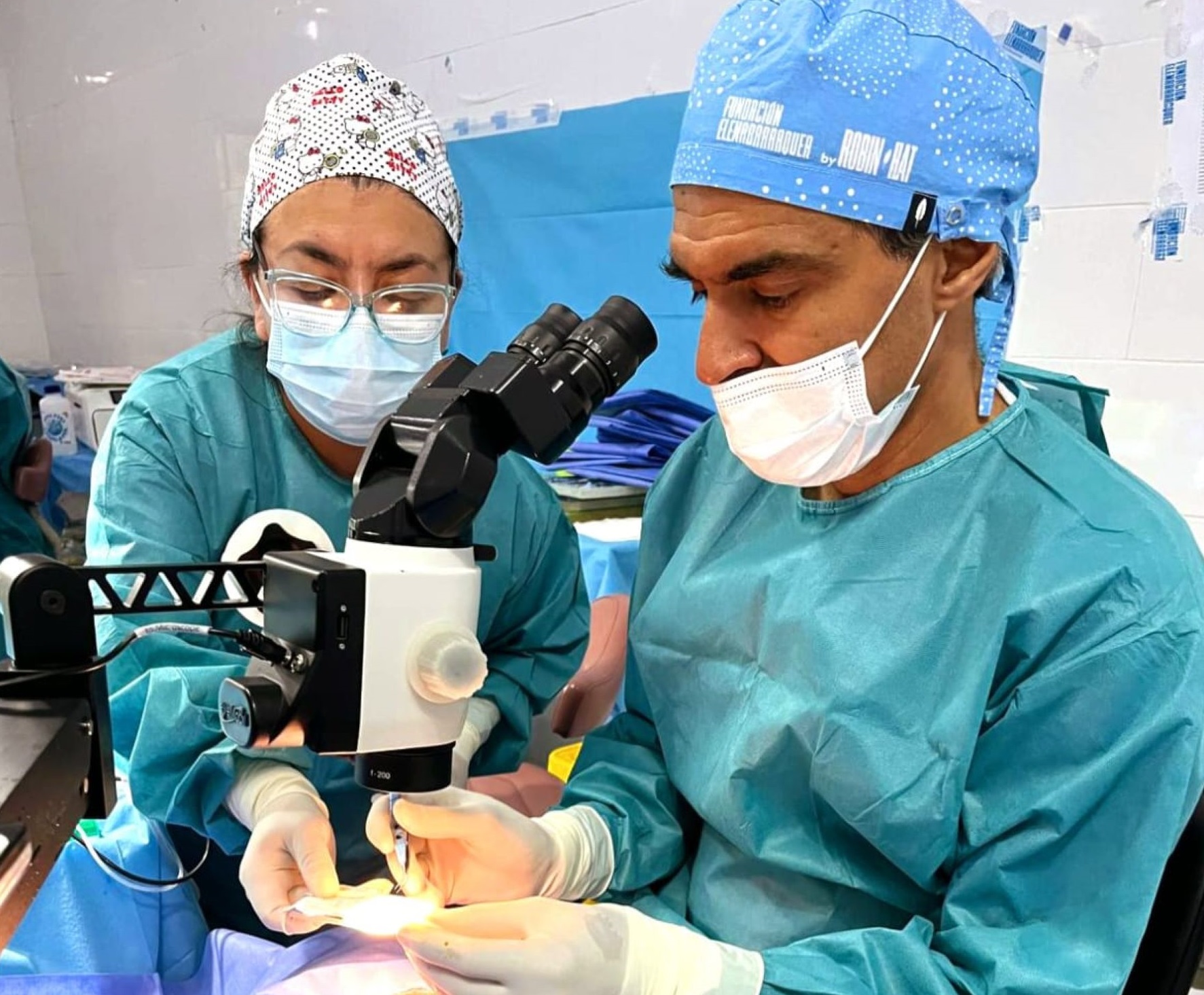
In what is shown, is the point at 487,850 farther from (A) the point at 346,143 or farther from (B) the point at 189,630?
(A) the point at 346,143

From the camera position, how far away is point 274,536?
45.1 inches

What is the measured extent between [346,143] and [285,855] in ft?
2.62

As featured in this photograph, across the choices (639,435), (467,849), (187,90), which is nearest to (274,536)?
(467,849)

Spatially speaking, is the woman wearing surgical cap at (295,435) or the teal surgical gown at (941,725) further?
the woman wearing surgical cap at (295,435)

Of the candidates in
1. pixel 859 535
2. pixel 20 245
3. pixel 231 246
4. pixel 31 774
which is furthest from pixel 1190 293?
pixel 20 245

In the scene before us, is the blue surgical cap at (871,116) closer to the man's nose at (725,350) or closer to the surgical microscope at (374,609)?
the man's nose at (725,350)

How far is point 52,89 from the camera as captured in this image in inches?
183

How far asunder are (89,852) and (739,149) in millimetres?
970

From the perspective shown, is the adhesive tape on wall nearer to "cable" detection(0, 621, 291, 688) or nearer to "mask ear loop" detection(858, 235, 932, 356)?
"cable" detection(0, 621, 291, 688)

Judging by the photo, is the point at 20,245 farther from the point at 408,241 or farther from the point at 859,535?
the point at 859,535

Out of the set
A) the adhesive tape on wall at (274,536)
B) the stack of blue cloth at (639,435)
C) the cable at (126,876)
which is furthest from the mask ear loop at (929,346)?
the stack of blue cloth at (639,435)

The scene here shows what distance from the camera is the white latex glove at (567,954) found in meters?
0.74

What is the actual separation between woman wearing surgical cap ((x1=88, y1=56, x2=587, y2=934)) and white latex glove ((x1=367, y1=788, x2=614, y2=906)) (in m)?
0.17

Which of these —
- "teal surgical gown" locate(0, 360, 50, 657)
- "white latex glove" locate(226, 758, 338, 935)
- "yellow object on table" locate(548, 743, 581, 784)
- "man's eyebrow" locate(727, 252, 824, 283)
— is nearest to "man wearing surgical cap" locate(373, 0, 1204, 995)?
"man's eyebrow" locate(727, 252, 824, 283)
